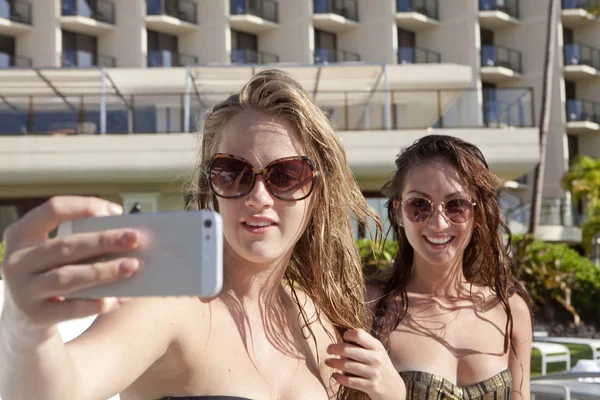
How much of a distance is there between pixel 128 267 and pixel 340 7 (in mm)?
38556

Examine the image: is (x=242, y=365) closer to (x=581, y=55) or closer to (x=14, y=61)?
(x=14, y=61)

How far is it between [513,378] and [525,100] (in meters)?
17.0

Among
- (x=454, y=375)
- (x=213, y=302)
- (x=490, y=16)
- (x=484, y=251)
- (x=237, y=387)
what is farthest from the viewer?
(x=490, y=16)

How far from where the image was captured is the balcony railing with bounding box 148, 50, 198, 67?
118 feet

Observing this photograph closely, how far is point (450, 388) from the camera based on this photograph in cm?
258

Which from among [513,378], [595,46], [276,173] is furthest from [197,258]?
[595,46]

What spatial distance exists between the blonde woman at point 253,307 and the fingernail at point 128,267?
0.20 feet

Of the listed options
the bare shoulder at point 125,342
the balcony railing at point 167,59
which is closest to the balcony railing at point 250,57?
the balcony railing at point 167,59

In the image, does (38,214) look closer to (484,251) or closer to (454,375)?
(454,375)

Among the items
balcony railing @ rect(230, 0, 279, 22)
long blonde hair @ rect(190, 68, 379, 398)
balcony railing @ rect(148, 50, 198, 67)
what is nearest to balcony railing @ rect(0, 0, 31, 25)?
balcony railing @ rect(148, 50, 198, 67)

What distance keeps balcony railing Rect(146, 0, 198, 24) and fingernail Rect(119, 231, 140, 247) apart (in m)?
37.4

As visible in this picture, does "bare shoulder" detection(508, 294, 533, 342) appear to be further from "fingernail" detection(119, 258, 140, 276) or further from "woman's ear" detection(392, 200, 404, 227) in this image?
"fingernail" detection(119, 258, 140, 276)

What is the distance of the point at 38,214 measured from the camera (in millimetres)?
944

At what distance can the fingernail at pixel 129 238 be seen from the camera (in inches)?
37.3
